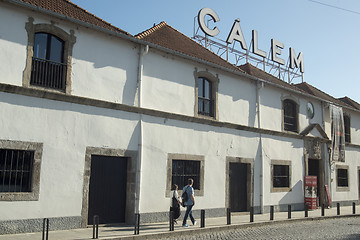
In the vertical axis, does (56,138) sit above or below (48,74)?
below

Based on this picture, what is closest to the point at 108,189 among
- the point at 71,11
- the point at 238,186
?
the point at 71,11

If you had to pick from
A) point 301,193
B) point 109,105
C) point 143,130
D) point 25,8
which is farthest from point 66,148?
point 301,193

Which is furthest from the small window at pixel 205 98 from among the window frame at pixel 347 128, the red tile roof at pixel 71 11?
the window frame at pixel 347 128

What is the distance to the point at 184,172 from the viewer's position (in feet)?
45.3

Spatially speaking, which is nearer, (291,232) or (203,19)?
(291,232)

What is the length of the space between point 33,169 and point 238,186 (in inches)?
361

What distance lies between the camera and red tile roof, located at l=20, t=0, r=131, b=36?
36.1 feet

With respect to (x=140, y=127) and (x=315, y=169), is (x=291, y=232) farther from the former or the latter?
(x=315, y=169)

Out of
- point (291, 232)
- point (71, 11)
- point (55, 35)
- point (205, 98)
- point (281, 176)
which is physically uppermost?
point (71, 11)

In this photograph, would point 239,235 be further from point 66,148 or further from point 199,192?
point 66,148

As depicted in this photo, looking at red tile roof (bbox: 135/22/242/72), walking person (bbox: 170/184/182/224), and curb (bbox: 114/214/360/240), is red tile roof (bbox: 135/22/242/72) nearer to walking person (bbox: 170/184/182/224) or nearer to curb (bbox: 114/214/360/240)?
walking person (bbox: 170/184/182/224)

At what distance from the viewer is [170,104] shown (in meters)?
13.6

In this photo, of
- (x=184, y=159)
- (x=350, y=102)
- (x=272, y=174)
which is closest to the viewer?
(x=184, y=159)

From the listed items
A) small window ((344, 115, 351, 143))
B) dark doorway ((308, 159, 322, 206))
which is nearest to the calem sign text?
small window ((344, 115, 351, 143))
